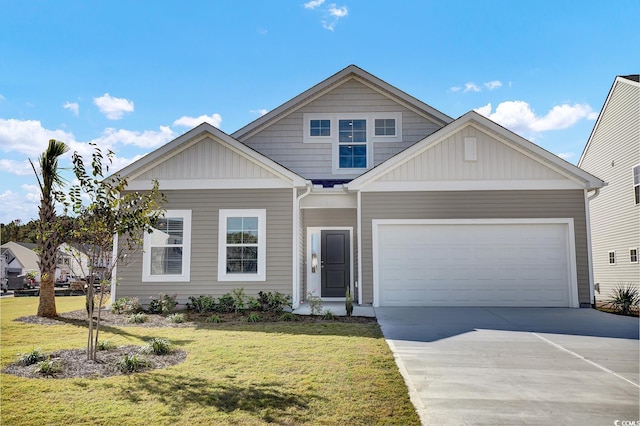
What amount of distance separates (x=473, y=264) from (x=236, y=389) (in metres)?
8.54

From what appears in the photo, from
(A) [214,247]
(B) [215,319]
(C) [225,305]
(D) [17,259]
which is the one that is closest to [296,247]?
(A) [214,247]

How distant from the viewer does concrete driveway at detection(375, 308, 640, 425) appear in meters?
4.29

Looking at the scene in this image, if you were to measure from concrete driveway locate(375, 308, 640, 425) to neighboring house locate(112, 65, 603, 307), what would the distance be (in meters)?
1.70

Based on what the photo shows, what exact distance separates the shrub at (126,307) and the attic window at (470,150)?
30.3 feet

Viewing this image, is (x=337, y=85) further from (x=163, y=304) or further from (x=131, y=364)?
(x=131, y=364)

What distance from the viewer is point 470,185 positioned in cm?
1185

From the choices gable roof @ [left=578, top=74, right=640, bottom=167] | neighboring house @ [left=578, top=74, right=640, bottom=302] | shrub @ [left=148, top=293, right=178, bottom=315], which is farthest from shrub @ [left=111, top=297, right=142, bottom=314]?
gable roof @ [left=578, top=74, right=640, bottom=167]

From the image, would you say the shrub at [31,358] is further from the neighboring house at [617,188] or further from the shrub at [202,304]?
the neighboring house at [617,188]

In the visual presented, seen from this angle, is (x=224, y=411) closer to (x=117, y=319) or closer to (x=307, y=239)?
(x=117, y=319)

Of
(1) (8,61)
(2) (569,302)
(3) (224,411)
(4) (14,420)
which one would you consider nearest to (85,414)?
(4) (14,420)

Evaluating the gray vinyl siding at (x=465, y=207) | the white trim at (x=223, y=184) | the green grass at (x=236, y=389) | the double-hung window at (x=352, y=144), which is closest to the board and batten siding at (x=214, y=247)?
the white trim at (x=223, y=184)

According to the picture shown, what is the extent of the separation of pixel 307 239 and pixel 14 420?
32.8ft

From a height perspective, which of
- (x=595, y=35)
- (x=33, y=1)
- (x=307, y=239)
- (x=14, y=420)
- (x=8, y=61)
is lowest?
(x=14, y=420)

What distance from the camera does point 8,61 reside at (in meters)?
8.79
